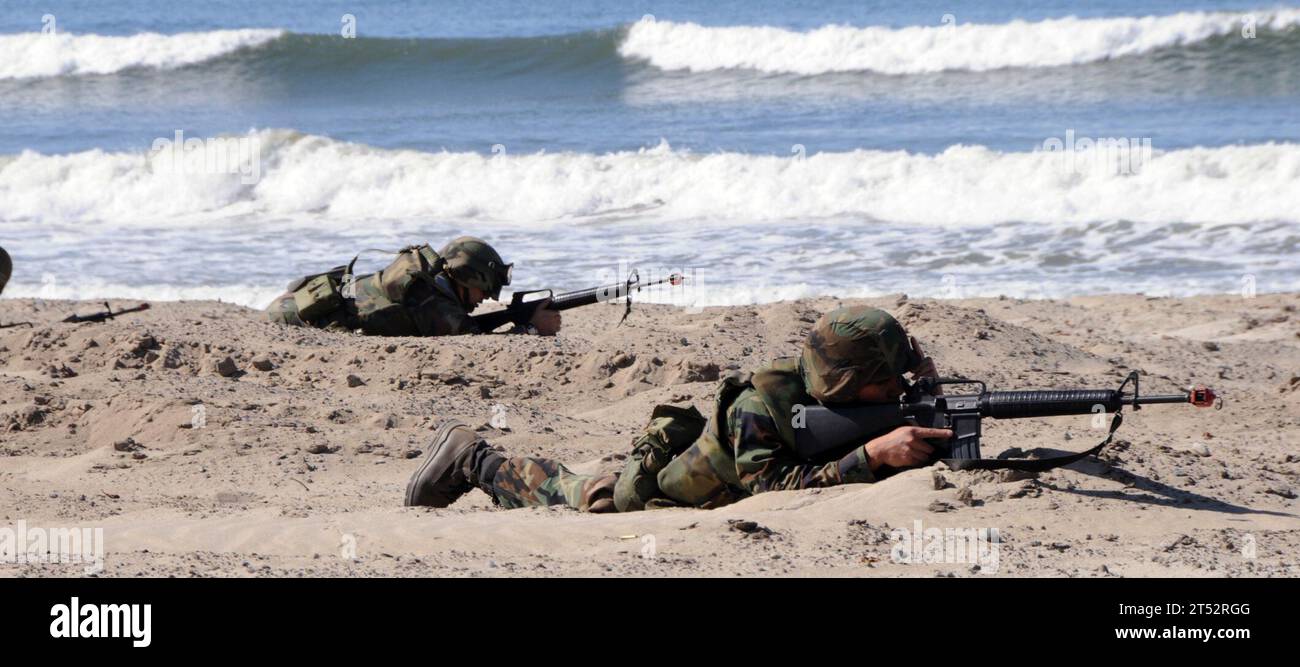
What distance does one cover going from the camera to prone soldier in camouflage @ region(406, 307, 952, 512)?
588cm

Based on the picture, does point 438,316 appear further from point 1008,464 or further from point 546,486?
point 1008,464

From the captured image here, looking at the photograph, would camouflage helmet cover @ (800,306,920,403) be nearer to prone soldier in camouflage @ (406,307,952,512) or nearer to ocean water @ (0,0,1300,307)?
prone soldier in camouflage @ (406,307,952,512)

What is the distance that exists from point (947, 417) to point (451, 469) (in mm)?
2241

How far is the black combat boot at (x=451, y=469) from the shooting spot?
6.88 meters

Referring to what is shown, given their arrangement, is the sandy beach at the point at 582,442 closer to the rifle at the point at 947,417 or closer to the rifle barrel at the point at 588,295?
the rifle at the point at 947,417

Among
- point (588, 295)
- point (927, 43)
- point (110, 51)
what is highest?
point (110, 51)

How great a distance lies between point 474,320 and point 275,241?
7086 millimetres

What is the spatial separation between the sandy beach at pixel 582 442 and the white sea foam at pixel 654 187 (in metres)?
5.14

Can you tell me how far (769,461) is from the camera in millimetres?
6168

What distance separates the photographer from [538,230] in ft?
58.0

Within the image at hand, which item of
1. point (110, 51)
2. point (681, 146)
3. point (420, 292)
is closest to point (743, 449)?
point (420, 292)

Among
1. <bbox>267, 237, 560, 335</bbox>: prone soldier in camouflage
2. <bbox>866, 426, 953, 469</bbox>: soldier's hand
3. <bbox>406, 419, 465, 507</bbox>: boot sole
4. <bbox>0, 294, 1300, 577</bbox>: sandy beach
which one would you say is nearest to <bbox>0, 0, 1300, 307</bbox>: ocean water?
<bbox>0, 294, 1300, 577</bbox>: sandy beach

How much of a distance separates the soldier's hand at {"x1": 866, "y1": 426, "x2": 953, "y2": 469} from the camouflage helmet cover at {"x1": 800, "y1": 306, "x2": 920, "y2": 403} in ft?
0.70

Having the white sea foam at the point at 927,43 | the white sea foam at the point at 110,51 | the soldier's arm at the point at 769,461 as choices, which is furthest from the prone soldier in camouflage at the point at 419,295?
the white sea foam at the point at 110,51
